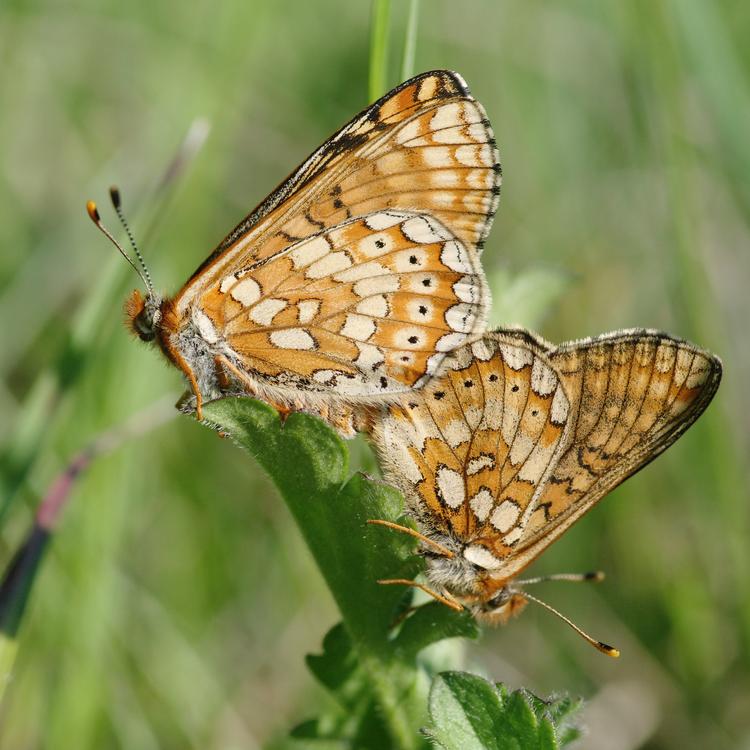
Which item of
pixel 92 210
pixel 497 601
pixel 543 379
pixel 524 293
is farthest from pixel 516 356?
pixel 92 210

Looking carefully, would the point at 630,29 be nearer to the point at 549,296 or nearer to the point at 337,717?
the point at 549,296

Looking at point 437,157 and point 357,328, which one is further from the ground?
point 437,157

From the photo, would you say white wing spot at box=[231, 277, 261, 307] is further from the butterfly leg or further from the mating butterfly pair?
the butterfly leg

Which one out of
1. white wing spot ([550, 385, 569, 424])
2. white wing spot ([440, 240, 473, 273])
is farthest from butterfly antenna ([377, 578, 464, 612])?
white wing spot ([440, 240, 473, 273])

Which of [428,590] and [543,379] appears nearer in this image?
[428,590]

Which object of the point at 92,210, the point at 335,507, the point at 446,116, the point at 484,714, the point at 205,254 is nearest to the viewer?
the point at 484,714

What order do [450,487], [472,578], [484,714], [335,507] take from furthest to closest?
[450,487]
[472,578]
[335,507]
[484,714]

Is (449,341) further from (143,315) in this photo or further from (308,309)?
(143,315)
